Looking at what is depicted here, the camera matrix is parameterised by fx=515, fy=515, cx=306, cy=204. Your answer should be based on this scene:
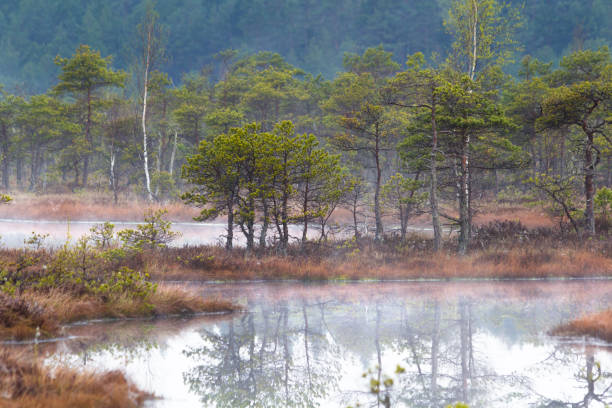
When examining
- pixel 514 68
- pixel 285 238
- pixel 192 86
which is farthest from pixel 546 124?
pixel 514 68

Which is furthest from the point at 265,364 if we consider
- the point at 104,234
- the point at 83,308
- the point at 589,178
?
the point at 589,178

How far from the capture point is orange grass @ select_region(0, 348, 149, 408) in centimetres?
542

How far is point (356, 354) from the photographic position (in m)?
9.22

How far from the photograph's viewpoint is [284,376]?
8.02 m

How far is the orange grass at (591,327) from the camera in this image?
9930mm

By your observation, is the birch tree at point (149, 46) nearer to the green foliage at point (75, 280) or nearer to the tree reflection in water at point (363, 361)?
the green foliage at point (75, 280)

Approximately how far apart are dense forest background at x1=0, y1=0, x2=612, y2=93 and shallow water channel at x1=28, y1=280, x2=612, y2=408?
13099 centimetres

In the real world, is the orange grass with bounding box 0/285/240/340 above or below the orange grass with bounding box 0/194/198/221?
below

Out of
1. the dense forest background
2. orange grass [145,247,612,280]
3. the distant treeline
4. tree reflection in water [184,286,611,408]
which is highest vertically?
the dense forest background

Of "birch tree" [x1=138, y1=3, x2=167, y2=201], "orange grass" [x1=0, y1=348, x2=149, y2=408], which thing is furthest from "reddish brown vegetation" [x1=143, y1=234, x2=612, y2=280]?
"birch tree" [x1=138, y1=3, x2=167, y2=201]

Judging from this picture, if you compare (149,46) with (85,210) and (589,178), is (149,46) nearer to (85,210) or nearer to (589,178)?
(85,210)

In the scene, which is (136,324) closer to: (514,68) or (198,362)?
(198,362)

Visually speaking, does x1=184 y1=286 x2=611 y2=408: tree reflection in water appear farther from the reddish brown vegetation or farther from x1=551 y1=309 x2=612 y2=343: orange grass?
the reddish brown vegetation

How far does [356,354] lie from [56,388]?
508 centimetres
